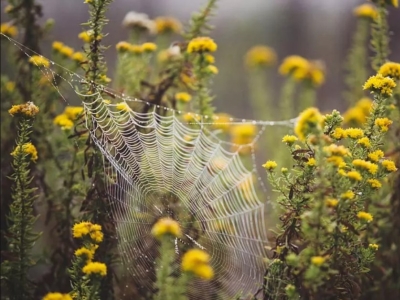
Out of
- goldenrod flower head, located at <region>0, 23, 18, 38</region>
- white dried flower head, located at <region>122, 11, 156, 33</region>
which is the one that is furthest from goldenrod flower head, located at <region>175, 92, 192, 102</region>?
goldenrod flower head, located at <region>0, 23, 18, 38</region>

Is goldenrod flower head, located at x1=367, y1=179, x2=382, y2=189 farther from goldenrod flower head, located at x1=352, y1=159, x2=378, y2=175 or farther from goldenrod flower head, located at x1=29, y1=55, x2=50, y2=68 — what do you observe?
goldenrod flower head, located at x1=29, y1=55, x2=50, y2=68

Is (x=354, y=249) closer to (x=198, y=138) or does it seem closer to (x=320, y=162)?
(x=320, y=162)

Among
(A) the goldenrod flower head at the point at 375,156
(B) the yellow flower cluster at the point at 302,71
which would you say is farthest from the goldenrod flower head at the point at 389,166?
(B) the yellow flower cluster at the point at 302,71

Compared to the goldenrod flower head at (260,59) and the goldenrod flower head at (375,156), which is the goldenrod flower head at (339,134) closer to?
the goldenrod flower head at (375,156)

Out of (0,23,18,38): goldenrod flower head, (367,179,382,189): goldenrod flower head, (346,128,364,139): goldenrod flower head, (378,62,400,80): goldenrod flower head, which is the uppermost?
(0,23,18,38): goldenrod flower head

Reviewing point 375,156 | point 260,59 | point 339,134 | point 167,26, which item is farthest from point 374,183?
point 260,59

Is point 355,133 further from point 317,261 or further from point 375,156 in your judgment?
point 317,261

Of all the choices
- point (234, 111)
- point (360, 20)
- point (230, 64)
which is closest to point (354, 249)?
point (360, 20)

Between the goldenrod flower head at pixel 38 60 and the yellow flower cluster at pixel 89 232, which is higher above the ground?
the goldenrod flower head at pixel 38 60
